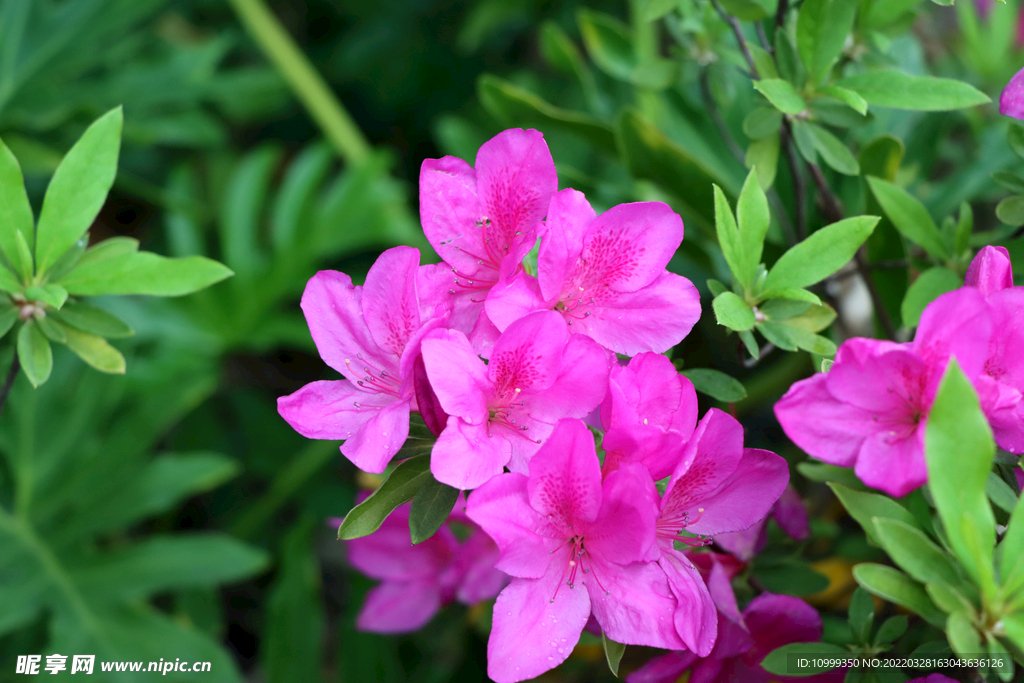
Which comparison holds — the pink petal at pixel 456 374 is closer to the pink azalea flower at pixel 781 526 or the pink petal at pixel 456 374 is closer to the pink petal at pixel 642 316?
the pink petal at pixel 642 316

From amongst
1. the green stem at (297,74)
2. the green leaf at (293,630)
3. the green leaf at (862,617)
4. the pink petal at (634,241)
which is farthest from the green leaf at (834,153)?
the green stem at (297,74)

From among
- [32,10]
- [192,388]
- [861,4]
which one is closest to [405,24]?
[32,10]

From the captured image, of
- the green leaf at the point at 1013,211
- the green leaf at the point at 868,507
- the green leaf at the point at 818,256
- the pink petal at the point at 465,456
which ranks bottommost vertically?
the green leaf at the point at 868,507

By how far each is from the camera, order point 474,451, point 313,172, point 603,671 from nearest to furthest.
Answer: point 474,451 → point 603,671 → point 313,172

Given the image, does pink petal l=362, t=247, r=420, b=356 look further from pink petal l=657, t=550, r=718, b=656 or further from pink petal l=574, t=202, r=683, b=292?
pink petal l=657, t=550, r=718, b=656

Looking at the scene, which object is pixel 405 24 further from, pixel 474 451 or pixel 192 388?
pixel 474 451

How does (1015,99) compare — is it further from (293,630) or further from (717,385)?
(293,630)

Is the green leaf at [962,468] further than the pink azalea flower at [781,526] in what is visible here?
No

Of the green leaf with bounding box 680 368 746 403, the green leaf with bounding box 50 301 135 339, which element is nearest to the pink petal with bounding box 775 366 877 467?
the green leaf with bounding box 680 368 746 403
